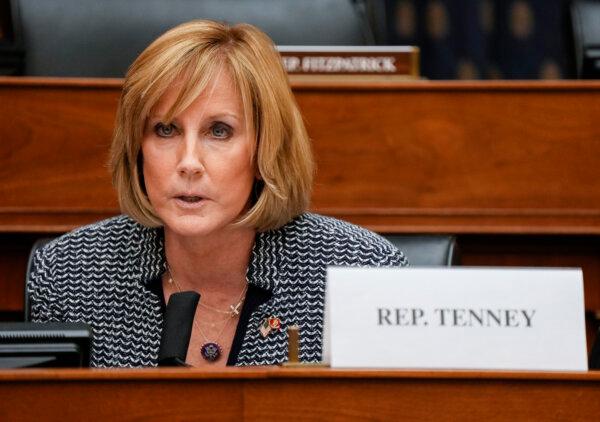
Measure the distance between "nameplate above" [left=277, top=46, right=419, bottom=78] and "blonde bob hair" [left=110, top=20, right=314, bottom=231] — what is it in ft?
1.98

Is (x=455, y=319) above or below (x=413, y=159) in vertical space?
below

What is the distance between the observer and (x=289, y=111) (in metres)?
1.90

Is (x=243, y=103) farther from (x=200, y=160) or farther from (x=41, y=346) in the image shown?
(x=41, y=346)

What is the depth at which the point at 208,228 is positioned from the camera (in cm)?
178

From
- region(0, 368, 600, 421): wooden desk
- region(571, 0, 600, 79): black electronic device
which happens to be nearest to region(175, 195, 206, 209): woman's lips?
region(0, 368, 600, 421): wooden desk

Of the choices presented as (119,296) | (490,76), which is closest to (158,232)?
(119,296)

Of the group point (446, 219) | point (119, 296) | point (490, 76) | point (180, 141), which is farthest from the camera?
point (490, 76)

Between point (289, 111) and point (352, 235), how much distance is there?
0.24m

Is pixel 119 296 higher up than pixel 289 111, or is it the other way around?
pixel 289 111

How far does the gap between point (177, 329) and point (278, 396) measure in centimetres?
21

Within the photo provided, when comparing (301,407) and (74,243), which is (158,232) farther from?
(301,407)

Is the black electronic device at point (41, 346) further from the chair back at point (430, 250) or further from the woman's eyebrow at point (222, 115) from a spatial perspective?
the chair back at point (430, 250)

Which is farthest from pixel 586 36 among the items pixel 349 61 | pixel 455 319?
pixel 455 319

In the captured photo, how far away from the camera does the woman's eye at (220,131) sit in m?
1.82
